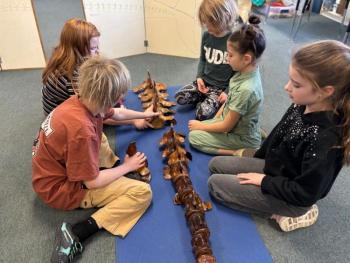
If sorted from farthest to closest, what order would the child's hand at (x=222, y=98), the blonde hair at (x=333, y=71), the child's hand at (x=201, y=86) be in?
1. the child's hand at (x=201, y=86)
2. the child's hand at (x=222, y=98)
3. the blonde hair at (x=333, y=71)

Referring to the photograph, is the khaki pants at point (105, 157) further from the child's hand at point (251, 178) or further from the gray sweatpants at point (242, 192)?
the child's hand at point (251, 178)

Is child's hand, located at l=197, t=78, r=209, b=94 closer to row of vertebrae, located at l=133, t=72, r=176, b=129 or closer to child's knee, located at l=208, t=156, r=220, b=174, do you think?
row of vertebrae, located at l=133, t=72, r=176, b=129

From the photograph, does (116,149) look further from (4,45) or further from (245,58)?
(4,45)

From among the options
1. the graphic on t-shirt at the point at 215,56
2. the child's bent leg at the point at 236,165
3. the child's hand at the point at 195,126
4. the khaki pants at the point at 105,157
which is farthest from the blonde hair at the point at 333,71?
the khaki pants at the point at 105,157

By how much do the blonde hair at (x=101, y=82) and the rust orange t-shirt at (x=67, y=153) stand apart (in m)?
0.08

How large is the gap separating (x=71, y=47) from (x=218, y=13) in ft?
2.90

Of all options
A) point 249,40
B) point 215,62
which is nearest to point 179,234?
point 249,40

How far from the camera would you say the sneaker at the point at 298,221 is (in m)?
1.40

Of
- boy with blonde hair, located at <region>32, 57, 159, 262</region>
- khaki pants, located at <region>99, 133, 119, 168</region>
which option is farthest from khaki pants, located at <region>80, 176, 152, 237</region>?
khaki pants, located at <region>99, 133, 119, 168</region>

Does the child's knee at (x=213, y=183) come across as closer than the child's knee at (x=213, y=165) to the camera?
Yes

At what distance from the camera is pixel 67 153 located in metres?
1.23

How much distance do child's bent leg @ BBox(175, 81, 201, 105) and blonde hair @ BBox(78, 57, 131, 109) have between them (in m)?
1.05

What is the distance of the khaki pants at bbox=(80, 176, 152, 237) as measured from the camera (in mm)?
1381

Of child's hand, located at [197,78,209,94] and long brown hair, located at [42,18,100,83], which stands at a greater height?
long brown hair, located at [42,18,100,83]
